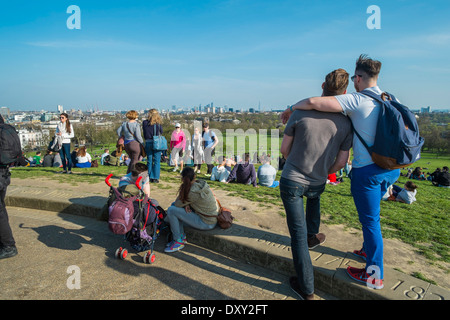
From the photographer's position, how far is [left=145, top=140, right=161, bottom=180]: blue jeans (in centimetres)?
743

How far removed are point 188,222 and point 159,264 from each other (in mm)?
669

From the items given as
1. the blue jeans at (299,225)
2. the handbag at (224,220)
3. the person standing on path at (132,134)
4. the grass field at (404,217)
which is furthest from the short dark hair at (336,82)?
the person standing on path at (132,134)

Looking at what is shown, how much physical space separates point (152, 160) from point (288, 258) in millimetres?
5261

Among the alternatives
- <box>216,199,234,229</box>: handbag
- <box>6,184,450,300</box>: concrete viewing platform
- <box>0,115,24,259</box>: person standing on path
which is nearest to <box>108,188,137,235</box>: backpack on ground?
<box>6,184,450,300</box>: concrete viewing platform

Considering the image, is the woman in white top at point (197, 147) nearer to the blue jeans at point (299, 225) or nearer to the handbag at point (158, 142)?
the handbag at point (158, 142)

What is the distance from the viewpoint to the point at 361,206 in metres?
2.60

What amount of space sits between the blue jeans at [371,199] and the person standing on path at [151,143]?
18.7ft

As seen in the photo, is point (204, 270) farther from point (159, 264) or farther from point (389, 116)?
point (389, 116)

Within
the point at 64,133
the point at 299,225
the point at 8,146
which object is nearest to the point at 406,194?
the point at 299,225

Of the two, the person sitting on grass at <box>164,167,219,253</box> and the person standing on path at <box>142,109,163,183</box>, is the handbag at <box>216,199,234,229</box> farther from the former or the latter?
the person standing on path at <box>142,109,163,183</box>

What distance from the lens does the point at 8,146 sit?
11.7 feet
